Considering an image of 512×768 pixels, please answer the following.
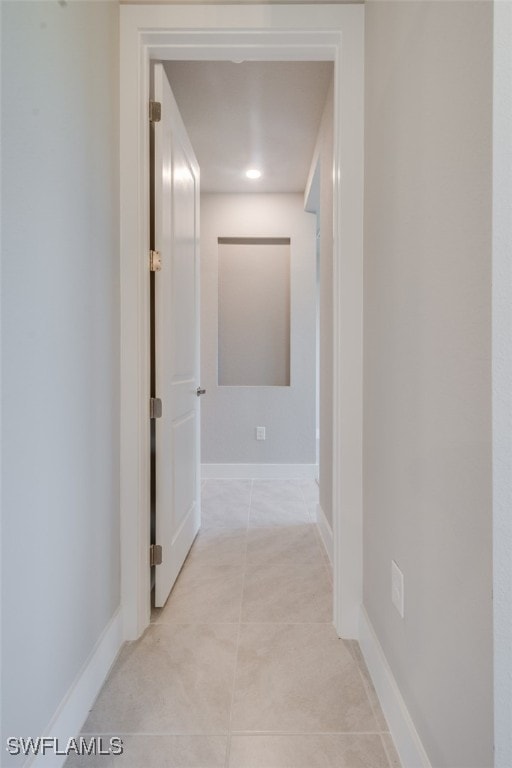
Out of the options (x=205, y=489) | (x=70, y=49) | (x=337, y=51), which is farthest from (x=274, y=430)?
(x=70, y=49)

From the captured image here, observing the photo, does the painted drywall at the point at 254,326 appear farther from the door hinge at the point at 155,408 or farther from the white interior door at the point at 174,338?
the door hinge at the point at 155,408

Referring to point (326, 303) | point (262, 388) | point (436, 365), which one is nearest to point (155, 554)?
point (436, 365)

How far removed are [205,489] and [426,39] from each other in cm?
334

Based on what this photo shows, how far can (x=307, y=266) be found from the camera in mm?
4008

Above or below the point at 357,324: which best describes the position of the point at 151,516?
below

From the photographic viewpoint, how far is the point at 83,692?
1.21 m

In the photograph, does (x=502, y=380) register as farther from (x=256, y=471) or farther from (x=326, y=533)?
(x=256, y=471)

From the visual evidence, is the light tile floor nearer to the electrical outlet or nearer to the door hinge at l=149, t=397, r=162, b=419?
the electrical outlet

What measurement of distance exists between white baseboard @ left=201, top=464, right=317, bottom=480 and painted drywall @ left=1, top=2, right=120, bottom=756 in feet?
8.27

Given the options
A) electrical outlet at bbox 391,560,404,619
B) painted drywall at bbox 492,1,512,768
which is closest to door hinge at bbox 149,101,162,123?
painted drywall at bbox 492,1,512,768

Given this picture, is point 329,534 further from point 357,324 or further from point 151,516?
point 357,324

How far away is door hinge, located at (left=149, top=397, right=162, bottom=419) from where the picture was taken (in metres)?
1.70

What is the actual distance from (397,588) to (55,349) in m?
1.14

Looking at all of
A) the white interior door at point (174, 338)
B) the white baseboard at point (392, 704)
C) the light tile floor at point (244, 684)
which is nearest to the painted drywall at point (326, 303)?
the light tile floor at point (244, 684)
